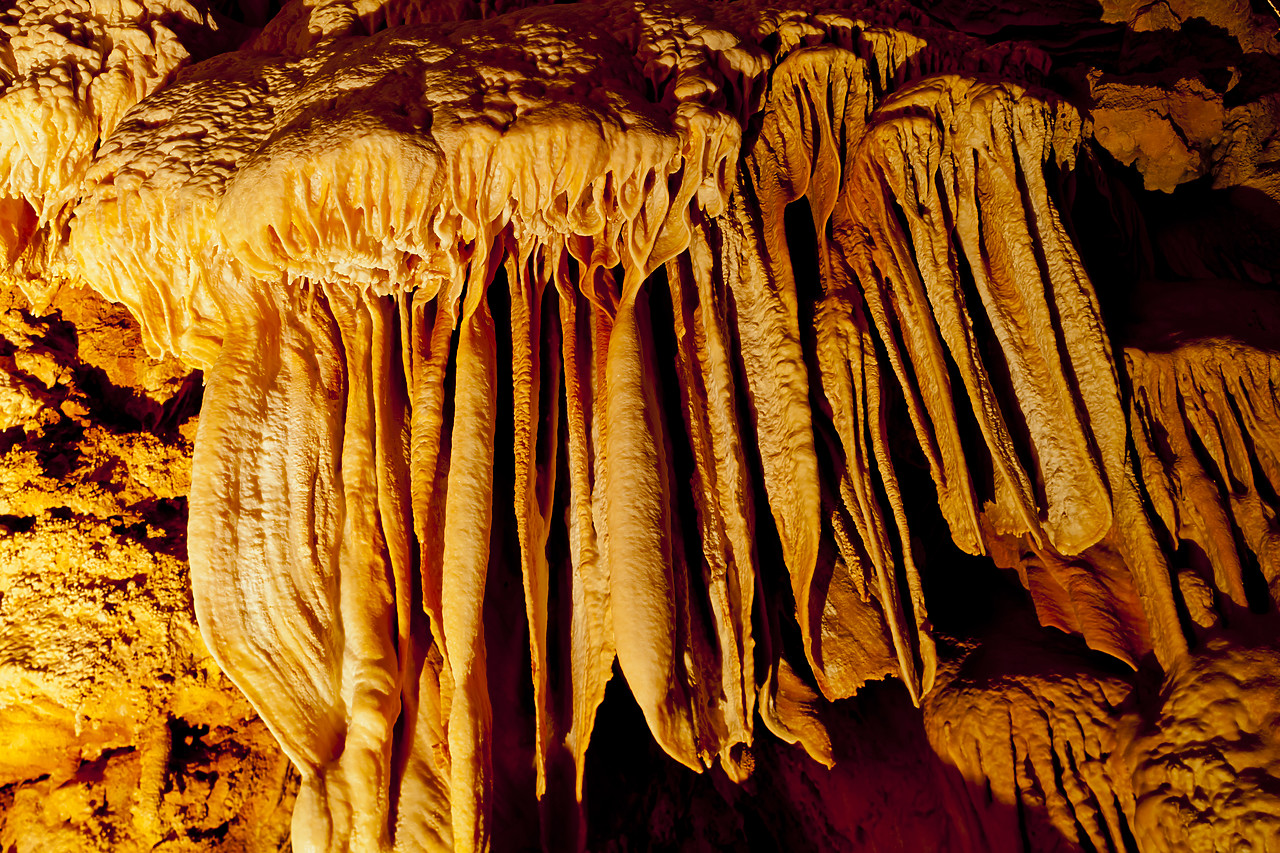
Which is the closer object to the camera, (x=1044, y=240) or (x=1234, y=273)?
(x=1044, y=240)

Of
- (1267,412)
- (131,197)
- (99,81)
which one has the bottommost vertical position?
(1267,412)

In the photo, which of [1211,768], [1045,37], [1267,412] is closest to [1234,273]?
[1267,412]

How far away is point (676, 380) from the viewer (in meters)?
2.59

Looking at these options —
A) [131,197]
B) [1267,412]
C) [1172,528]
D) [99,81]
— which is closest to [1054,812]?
[1172,528]

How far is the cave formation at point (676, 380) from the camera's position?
1.92 m

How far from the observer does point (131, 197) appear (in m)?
1.99

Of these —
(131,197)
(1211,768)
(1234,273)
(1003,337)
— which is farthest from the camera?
(1234,273)

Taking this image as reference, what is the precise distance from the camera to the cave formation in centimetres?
192

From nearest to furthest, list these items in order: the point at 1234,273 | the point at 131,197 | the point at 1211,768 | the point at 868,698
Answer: the point at 1211,768
the point at 131,197
the point at 1234,273
the point at 868,698

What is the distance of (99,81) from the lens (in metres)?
2.29

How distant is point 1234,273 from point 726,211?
→ 1.70 meters

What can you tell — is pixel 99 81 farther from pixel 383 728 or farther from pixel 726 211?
pixel 383 728

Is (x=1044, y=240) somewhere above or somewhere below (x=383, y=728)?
above

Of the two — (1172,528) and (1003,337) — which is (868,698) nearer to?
(1172,528)
